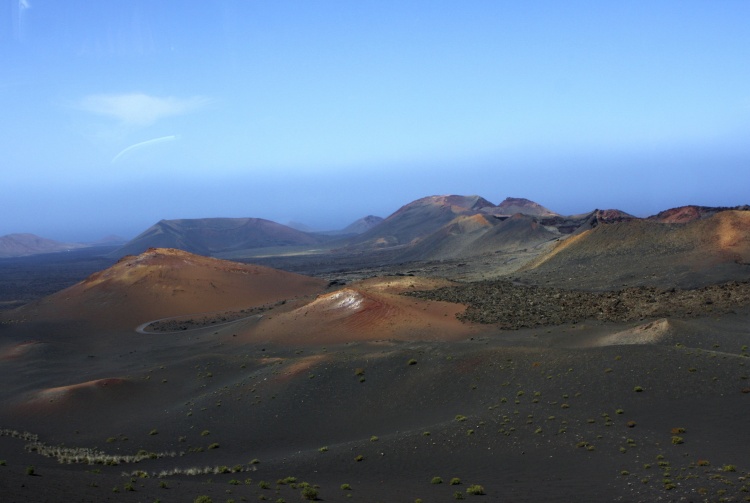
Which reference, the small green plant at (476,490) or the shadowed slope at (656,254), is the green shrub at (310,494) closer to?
the small green plant at (476,490)

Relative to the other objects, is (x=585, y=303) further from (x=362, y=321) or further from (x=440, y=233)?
(x=440, y=233)

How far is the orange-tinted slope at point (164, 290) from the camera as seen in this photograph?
59.2 metres

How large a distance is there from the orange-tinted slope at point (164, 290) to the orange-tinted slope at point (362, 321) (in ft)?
59.8

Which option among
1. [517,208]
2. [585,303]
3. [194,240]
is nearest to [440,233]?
[517,208]

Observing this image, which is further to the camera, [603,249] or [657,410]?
[603,249]

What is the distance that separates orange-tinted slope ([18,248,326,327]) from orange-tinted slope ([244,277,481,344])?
18.2 m

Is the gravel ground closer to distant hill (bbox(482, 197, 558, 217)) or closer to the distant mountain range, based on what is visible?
the distant mountain range

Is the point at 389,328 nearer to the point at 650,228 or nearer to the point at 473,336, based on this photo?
the point at 473,336

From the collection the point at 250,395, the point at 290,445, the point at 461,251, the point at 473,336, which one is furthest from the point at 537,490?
the point at 461,251

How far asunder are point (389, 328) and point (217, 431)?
1666 cm

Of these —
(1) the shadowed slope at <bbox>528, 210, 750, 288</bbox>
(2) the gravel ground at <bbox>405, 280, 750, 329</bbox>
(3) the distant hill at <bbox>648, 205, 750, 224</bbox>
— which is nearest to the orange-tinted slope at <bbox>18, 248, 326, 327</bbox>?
(2) the gravel ground at <bbox>405, 280, 750, 329</bbox>

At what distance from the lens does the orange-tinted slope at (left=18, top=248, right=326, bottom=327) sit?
194 ft

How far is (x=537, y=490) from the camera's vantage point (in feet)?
51.5

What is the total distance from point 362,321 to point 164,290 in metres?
30.0
